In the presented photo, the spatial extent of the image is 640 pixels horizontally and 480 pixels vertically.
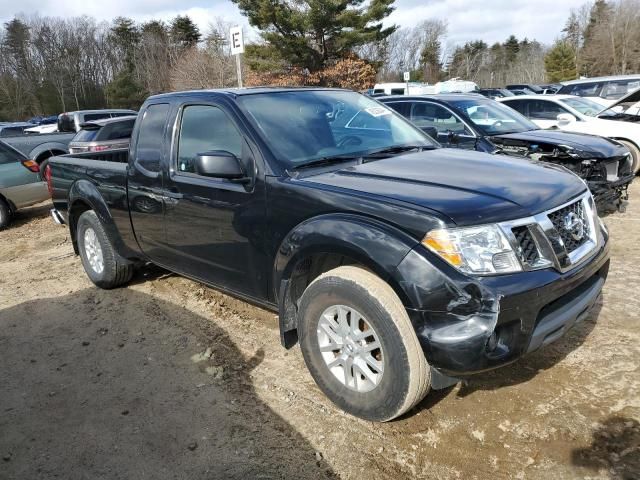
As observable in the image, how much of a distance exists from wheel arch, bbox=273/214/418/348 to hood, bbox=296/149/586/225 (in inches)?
8.3

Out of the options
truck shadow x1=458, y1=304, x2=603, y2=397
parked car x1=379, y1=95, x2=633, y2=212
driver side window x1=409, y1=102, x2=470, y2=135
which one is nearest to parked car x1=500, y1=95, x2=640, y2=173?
parked car x1=379, y1=95, x2=633, y2=212

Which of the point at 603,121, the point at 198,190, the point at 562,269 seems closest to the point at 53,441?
the point at 198,190

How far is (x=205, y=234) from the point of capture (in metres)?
3.57

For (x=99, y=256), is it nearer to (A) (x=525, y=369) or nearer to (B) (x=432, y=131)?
(A) (x=525, y=369)

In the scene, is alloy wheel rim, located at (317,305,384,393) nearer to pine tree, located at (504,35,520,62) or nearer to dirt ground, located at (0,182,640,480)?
dirt ground, located at (0,182,640,480)

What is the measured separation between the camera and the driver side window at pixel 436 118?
273 inches

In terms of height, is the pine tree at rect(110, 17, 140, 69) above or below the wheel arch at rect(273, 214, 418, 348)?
above

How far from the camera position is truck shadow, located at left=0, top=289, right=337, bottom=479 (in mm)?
2607

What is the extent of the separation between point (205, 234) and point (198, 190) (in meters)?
0.32

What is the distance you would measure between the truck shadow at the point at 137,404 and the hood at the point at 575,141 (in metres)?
4.72

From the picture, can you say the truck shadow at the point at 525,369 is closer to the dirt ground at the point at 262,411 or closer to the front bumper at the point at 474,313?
the dirt ground at the point at 262,411

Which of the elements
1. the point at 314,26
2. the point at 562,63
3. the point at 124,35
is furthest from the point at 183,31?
the point at 562,63

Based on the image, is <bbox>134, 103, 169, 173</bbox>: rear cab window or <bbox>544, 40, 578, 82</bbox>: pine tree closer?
<bbox>134, 103, 169, 173</bbox>: rear cab window

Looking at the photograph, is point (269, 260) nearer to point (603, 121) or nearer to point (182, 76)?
point (603, 121)
